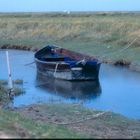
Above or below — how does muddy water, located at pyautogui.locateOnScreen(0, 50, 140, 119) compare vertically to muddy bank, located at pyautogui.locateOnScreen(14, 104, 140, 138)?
below

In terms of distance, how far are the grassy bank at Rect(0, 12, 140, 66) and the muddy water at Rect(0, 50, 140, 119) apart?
323 cm

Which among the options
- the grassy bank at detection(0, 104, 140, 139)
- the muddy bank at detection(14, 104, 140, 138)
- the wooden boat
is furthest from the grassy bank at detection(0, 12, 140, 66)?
the grassy bank at detection(0, 104, 140, 139)

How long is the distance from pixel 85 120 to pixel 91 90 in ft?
39.1

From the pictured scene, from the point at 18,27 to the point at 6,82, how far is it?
34288mm

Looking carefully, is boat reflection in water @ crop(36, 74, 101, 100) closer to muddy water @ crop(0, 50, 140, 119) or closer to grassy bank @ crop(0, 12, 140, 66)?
muddy water @ crop(0, 50, 140, 119)

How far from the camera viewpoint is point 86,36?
51031 millimetres

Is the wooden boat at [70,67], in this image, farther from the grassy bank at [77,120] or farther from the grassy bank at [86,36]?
the grassy bank at [77,120]

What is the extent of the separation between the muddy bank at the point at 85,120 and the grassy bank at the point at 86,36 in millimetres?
16336

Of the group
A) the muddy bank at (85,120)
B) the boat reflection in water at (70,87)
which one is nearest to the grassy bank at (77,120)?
the muddy bank at (85,120)

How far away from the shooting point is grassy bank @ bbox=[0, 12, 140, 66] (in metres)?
40.7

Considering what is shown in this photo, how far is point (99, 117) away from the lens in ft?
56.9

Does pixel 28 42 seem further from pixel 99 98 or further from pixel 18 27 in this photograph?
pixel 99 98

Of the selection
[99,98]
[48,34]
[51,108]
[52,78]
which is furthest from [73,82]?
[48,34]

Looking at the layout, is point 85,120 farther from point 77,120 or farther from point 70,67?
point 70,67
